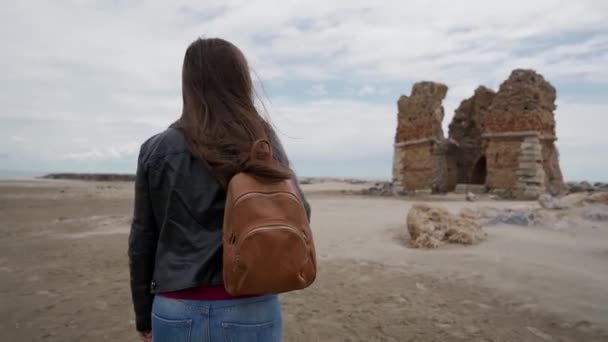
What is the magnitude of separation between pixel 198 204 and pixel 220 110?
16.7 inches

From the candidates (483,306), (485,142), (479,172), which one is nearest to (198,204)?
(483,306)

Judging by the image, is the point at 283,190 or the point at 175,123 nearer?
Answer: the point at 283,190

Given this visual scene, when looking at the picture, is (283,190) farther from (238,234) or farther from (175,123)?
(175,123)

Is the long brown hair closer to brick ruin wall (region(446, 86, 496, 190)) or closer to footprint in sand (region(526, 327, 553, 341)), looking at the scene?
footprint in sand (region(526, 327, 553, 341))

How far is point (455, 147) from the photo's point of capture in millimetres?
22219

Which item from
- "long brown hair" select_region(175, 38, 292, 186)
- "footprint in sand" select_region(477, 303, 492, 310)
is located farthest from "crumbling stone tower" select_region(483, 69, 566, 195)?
"long brown hair" select_region(175, 38, 292, 186)

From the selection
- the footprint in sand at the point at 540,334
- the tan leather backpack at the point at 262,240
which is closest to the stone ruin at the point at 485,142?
the footprint in sand at the point at 540,334

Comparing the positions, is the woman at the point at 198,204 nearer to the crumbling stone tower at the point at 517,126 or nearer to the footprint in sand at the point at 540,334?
the footprint in sand at the point at 540,334

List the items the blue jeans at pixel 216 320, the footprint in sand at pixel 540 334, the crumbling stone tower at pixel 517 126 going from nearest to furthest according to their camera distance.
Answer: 1. the blue jeans at pixel 216 320
2. the footprint in sand at pixel 540 334
3. the crumbling stone tower at pixel 517 126

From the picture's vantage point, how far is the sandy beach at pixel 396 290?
3.79m

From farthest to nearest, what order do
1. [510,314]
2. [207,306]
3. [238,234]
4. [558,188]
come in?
[558,188], [510,314], [207,306], [238,234]

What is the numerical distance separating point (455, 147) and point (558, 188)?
6.32 metres

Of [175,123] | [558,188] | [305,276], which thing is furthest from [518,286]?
[558,188]

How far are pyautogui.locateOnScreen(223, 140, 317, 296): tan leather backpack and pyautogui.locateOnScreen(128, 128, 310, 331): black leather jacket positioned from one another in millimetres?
167
